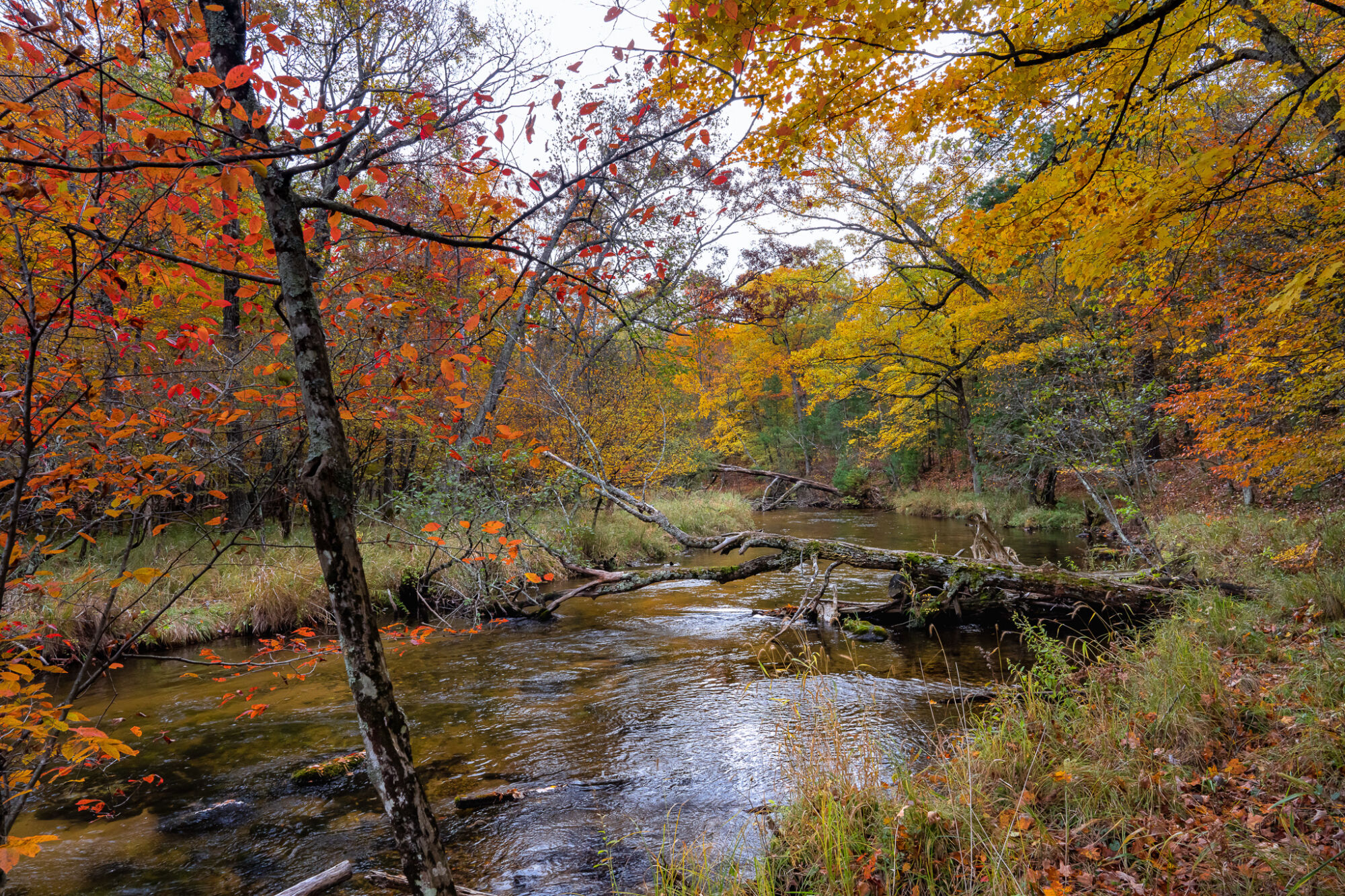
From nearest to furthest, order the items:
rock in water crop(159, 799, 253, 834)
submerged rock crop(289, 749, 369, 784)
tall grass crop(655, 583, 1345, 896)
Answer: tall grass crop(655, 583, 1345, 896) → rock in water crop(159, 799, 253, 834) → submerged rock crop(289, 749, 369, 784)

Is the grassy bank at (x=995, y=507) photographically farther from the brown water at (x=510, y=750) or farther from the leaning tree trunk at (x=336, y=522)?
the leaning tree trunk at (x=336, y=522)

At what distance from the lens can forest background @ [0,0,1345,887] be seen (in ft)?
6.81

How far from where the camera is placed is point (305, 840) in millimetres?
3795

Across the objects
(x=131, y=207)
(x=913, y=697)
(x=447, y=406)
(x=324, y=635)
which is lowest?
(x=913, y=697)

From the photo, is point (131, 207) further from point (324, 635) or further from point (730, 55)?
point (324, 635)

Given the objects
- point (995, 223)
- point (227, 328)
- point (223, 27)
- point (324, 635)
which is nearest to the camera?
point (223, 27)

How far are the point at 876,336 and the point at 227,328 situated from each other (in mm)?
Result: 14386

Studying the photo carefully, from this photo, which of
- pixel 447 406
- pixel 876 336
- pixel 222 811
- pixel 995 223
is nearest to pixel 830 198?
pixel 876 336

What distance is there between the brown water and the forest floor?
1.71 ft

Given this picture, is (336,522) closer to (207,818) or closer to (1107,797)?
(207,818)

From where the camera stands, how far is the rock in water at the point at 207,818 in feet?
13.1

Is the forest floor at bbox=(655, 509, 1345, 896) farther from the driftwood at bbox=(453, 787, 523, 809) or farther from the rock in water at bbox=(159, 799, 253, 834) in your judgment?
the rock in water at bbox=(159, 799, 253, 834)

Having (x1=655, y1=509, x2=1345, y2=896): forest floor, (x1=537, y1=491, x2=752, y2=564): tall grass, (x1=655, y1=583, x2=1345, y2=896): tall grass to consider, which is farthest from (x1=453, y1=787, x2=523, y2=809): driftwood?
(x1=537, y1=491, x2=752, y2=564): tall grass

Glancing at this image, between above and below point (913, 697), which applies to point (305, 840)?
above
